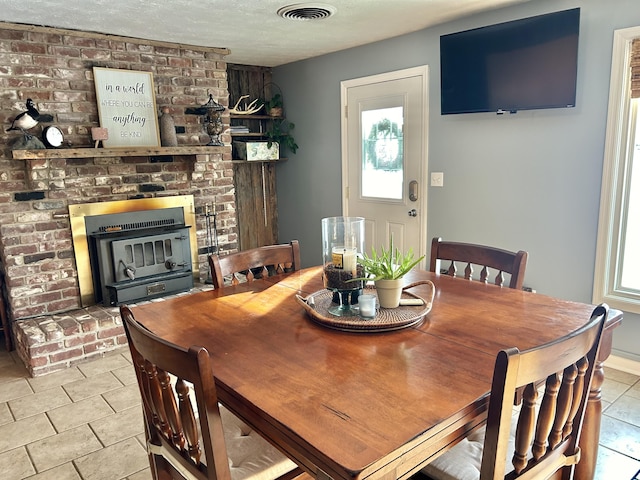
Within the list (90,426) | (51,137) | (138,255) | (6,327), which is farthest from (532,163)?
(6,327)

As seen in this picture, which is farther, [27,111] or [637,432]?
[27,111]

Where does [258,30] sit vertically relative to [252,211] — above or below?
above

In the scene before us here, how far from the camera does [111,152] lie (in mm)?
3453

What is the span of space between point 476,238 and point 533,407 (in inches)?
101

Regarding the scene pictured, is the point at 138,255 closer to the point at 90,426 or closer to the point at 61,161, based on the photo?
the point at 61,161

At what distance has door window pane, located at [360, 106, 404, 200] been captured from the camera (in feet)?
13.2

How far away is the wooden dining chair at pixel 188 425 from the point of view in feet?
3.70

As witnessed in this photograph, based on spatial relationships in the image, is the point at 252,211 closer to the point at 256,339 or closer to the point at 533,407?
the point at 256,339

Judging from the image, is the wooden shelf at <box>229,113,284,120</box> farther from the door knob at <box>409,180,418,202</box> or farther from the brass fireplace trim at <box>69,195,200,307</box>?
the door knob at <box>409,180,418,202</box>

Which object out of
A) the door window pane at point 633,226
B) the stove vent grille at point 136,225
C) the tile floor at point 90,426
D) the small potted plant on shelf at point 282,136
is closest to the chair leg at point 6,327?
the tile floor at point 90,426

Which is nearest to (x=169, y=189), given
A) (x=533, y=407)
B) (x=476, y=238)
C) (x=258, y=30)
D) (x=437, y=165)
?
(x=258, y=30)

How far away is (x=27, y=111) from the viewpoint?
317cm

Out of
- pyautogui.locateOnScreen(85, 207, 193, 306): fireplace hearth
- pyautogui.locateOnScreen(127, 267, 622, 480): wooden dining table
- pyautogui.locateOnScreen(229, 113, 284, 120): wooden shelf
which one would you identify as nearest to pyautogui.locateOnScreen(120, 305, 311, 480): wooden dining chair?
pyautogui.locateOnScreen(127, 267, 622, 480): wooden dining table

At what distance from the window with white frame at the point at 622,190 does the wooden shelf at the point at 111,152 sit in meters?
2.81
